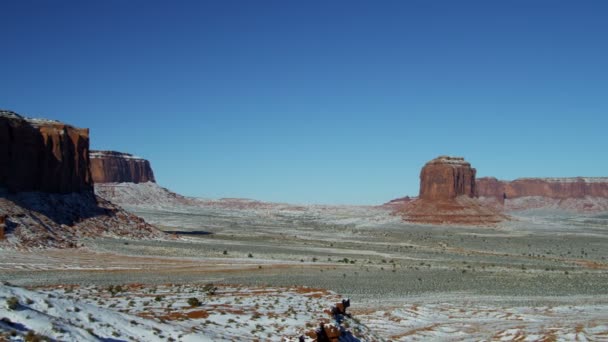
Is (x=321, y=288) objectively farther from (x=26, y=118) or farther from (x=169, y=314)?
(x=26, y=118)

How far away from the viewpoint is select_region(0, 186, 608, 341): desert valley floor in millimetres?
14586

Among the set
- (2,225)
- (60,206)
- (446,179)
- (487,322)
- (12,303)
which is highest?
(446,179)

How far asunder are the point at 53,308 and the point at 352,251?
43.0 metres

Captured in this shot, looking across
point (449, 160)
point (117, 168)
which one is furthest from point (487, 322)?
point (117, 168)

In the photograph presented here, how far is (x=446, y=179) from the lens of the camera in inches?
5148

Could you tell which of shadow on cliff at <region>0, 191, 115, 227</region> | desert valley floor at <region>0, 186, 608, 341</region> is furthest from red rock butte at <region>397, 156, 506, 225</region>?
shadow on cliff at <region>0, 191, 115, 227</region>

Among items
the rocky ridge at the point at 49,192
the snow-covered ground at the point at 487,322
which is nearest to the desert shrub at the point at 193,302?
the snow-covered ground at the point at 487,322

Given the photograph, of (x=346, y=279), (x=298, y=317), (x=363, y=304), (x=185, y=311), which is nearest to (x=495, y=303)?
(x=363, y=304)

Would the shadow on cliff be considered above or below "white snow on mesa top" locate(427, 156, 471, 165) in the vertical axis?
below

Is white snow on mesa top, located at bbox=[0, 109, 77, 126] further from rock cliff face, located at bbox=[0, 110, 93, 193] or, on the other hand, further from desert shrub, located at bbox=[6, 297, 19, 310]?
desert shrub, located at bbox=[6, 297, 19, 310]

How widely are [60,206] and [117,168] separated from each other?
105510 millimetres

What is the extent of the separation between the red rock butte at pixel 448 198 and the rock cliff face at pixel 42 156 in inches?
3127

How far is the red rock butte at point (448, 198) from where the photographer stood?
118688 mm

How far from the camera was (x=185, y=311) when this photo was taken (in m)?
14.4
